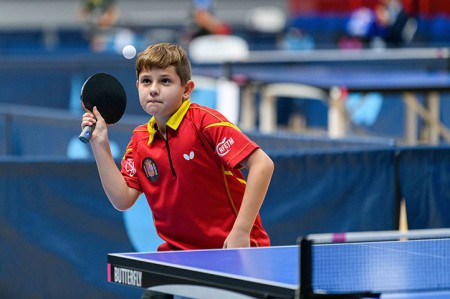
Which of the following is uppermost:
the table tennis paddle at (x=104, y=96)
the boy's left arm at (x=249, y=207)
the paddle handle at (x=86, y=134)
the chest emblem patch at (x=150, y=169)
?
the table tennis paddle at (x=104, y=96)

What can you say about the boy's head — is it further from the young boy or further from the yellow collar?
the yellow collar

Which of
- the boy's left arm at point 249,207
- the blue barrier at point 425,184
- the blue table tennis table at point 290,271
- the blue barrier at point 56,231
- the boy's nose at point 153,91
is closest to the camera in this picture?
the blue table tennis table at point 290,271

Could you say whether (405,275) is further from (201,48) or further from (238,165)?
(201,48)

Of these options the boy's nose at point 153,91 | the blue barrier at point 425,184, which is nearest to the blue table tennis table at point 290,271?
the boy's nose at point 153,91

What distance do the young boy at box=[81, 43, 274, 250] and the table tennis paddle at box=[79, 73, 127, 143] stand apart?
1.4 inches

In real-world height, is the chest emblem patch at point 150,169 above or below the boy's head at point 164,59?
below

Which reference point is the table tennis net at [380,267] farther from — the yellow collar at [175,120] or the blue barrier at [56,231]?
the blue barrier at [56,231]

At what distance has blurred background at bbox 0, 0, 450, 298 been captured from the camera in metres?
5.83

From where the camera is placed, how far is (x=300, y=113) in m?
14.4

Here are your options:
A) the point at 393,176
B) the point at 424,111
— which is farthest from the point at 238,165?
the point at 424,111

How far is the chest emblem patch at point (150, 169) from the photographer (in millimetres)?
4422

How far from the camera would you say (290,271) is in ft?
11.8

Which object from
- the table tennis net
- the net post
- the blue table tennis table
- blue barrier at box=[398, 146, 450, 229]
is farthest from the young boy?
blue barrier at box=[398, 146, 450, 229]

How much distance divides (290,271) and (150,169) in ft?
3.31
